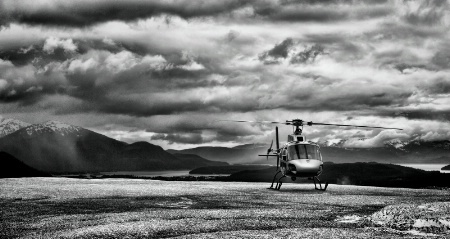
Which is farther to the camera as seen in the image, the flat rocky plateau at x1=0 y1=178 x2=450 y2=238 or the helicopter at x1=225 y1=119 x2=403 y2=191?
the helicopter at x1=225 y1=119 x2=403 y2=191

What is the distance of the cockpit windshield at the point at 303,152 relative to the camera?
28.2 meters

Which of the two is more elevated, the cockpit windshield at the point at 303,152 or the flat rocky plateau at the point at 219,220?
the cockpit windshield at the point at 303,152

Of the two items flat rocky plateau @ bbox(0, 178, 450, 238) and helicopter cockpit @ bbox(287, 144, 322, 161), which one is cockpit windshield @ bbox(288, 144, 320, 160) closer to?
helicopter cockpit @ bbox(287, 144, 322, 161)

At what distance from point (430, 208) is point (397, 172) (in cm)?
19557

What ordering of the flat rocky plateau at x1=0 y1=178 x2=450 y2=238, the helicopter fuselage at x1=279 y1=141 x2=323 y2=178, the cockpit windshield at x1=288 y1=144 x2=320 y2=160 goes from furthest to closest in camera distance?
the cockpit windshield at x1=288 y1=144 x2=320 y2=160 < the helicopter fuselage at x1=279 y1=141 x2=323 y2=178 < the flat rocky plateau at x1=0 y1=178 x2=450 y2=238

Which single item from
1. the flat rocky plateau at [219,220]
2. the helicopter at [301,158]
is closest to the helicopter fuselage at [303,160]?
the helicopter at [301,158]

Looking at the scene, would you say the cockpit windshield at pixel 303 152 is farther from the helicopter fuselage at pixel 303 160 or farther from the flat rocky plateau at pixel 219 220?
the flat rocky plateau at pixel 219 220

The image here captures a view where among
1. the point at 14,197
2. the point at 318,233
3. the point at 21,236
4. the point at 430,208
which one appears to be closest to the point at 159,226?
the point at 21,236

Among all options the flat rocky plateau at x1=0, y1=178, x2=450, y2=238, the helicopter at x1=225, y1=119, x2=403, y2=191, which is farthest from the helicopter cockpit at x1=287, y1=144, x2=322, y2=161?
the flat rocky plateau at x1=0, y1=178, x2=450, y2=238

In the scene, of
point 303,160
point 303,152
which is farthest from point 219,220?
point 303,152

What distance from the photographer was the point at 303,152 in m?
28.2

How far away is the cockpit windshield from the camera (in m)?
28.2

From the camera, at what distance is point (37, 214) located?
53.1 feet

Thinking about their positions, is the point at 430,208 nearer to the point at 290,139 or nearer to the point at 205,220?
the point at 205,220
